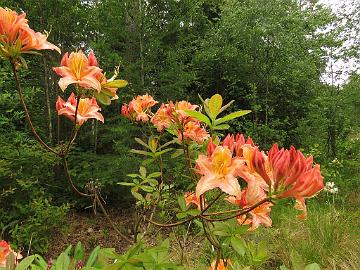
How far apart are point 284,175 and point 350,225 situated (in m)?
3.18

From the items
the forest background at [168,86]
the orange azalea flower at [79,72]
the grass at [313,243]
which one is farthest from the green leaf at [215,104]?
the forest background at [168,86]

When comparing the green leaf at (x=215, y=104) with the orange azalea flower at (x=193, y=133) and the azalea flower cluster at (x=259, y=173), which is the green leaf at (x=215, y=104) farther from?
the orange azalea flower at (x=193, y=133)

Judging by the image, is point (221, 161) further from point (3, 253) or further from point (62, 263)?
point (3, 253)

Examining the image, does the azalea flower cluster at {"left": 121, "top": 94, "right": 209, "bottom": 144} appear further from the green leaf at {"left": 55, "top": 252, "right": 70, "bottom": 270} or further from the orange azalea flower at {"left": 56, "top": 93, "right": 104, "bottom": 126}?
the green leaf at {"left": 55, "top": 252, "right": 70, "bottom": 270}

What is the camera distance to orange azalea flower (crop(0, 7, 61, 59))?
85 cm

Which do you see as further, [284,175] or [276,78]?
[276,78]

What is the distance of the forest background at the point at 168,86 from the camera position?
4.10m

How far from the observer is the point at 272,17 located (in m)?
6.41

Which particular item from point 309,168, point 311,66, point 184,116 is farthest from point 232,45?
point 309,168

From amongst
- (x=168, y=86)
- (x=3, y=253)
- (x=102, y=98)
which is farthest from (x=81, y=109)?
(x=168, y=86)

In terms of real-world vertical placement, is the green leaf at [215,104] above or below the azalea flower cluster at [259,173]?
above

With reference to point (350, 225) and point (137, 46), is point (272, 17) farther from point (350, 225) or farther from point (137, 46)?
point (350, 225)

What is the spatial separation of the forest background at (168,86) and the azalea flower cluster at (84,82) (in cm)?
232

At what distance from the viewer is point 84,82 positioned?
930 millimetres
